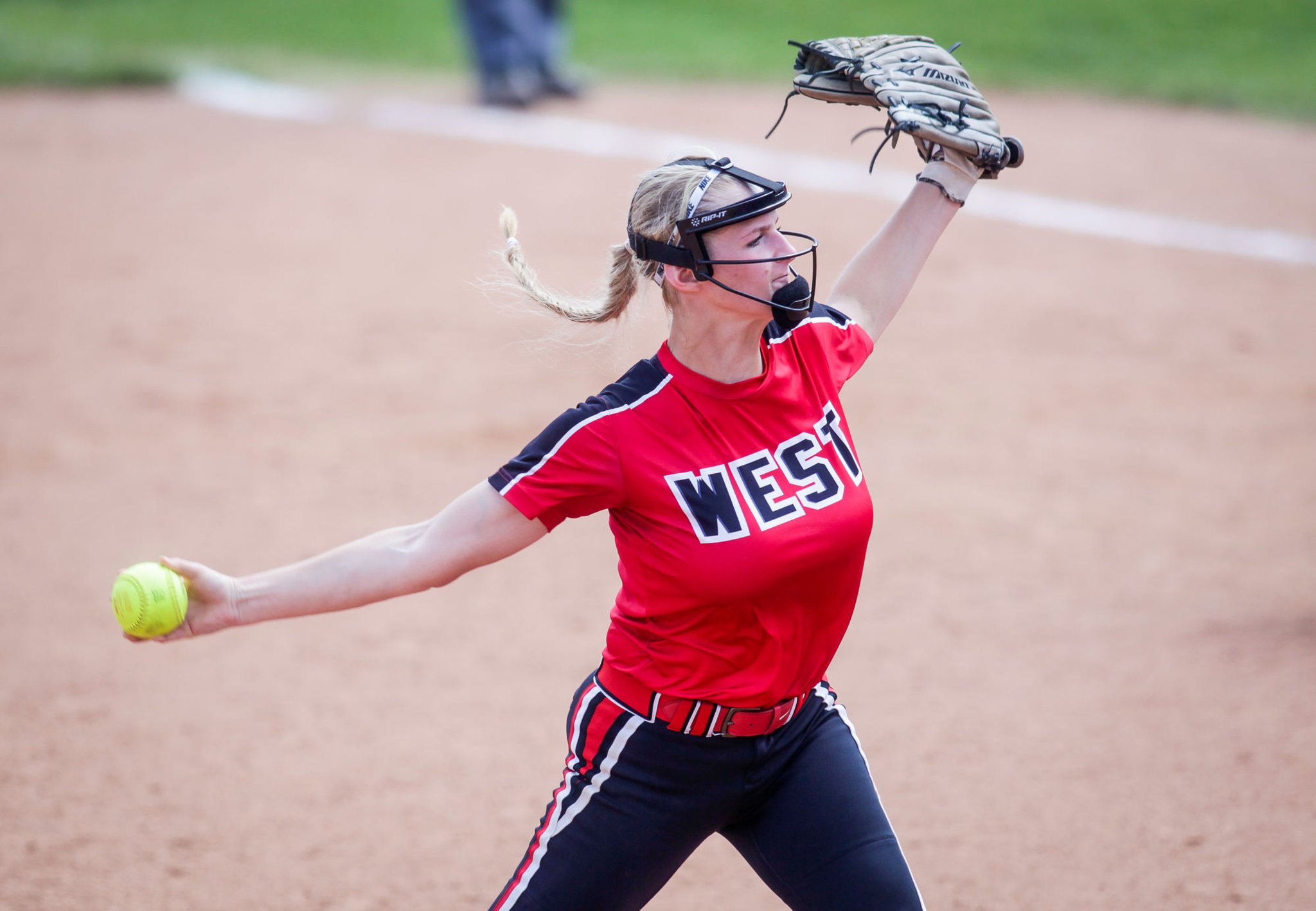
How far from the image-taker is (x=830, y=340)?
3.26 meters

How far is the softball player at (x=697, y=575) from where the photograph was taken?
9.55 ft

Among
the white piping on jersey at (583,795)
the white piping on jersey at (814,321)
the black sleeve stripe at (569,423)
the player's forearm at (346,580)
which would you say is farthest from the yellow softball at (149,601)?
the white piping on jersey at (814,321)

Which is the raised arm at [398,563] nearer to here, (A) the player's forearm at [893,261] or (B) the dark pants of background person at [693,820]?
(B) the dark pants of background person at [693,820]

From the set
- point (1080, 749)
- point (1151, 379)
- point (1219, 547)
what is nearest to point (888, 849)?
point (1080, 749)

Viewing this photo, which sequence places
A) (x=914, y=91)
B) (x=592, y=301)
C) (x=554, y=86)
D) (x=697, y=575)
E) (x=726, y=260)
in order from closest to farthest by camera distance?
(x=697, y=575)
(x=726, y=260)
(x=592, y=301)
(x=914, y=91)
(x=554, y=86)

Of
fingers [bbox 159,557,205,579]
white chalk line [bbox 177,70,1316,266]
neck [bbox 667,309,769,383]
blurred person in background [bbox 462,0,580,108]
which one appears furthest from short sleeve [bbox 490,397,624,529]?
blurred person in background [bbox 462,0,580,108]

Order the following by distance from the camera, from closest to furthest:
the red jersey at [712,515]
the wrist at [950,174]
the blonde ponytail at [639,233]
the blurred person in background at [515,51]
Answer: the red jersey at [712,515]
the blonde ponytail at [639,233]
the wrist at [950,174]
the blurred person in background at [515,51]

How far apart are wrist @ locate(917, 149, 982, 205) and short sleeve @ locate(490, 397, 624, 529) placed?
1.19 meters

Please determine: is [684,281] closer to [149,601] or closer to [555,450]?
[555,450]

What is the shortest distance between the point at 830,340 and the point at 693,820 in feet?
3.82

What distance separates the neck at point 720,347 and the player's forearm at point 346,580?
0.70 metres

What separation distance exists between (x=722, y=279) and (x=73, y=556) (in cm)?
477

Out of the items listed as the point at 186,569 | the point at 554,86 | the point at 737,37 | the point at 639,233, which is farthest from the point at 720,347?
the point at 737,37

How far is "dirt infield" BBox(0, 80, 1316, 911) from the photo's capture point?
4.51m
